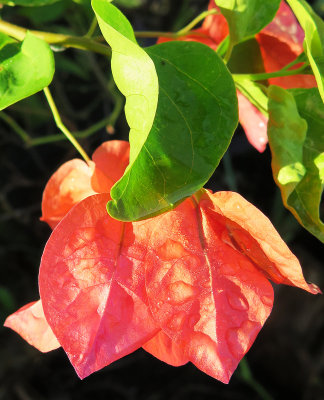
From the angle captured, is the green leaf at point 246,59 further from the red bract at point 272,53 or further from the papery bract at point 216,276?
the papery bract at point 216,276

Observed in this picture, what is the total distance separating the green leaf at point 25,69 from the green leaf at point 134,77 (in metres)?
0.07

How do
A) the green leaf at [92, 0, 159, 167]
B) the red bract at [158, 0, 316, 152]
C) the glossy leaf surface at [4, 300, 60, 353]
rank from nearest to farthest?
the green leaf at [92, 0, 159, 167], the glossy leaf surface at [4, 300, 60, 353], the red bract at [158, 0, 316, 152]

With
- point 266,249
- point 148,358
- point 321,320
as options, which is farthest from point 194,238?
point 321,320

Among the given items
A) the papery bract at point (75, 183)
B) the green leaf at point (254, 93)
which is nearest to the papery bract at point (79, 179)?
the papery bract at point (75, 183)

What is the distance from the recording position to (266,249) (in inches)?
16.4

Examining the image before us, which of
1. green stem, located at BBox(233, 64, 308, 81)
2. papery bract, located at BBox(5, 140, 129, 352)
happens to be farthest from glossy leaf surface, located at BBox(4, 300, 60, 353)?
green stem, located at BBox(233, 64, 308, 81)

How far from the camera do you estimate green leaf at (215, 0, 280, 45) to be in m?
0.43

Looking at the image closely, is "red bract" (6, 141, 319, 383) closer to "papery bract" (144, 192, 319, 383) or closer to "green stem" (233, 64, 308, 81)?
"papery bract" (144, 192, 319, 383)

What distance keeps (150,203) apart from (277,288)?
0.86 m

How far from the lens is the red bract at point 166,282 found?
1.34ft

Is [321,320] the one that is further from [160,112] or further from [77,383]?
[160,112]

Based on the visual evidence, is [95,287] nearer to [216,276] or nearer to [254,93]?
[216,276]

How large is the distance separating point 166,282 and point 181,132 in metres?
0.11

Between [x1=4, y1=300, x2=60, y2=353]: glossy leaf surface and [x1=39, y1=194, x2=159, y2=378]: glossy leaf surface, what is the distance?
0.17ft
